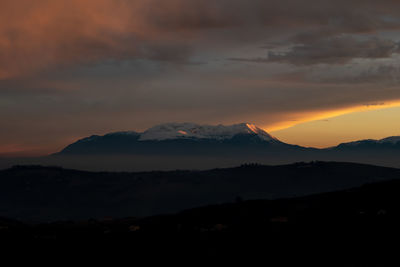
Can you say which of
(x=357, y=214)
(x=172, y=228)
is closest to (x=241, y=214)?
(x=172, y=228)

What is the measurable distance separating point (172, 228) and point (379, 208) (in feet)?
103

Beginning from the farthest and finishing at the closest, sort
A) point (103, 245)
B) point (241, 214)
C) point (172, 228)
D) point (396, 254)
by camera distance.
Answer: point (241, 214)
point (172, 228)
point (103, 245)
point (396, 254)

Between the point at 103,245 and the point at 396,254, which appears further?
the point at 103,245

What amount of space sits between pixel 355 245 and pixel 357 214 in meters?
14.4

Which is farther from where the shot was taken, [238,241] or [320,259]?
[238,241]

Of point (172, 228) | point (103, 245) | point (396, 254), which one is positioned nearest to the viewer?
point (396, 254)

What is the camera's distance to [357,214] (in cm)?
6397

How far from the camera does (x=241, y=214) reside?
80.2 meters

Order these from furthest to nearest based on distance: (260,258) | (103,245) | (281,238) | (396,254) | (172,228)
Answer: (172,228), (103,245), (281,238), (260,258), (396,254)

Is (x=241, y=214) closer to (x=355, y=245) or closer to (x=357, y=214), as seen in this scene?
(x=357, y=214)

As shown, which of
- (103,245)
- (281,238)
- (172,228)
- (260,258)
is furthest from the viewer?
(172,228)

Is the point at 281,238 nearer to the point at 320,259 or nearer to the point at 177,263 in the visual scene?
the point at 320,259

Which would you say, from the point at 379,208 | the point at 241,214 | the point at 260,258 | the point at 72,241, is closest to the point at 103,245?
the point at 72,241

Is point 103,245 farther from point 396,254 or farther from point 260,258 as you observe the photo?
point 396,254
